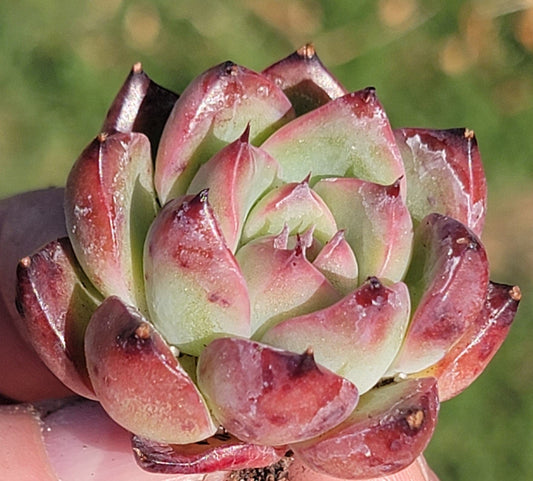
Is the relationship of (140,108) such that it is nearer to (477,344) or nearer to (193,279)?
(193,279)

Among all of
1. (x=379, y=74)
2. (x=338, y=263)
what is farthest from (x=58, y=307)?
(x=379, y=74)

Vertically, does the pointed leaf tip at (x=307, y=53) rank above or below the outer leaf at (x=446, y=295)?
above

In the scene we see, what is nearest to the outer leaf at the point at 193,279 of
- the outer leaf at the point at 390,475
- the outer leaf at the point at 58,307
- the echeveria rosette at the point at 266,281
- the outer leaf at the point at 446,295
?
the echeveria rosette at the point at 266,281

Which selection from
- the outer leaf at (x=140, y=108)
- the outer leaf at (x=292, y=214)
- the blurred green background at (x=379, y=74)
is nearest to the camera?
the outer leaf at (x=292, y=214)

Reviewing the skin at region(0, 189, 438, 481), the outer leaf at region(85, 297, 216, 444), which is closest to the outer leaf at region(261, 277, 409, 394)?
the outer leaf at region(85, 297, 216, 444)

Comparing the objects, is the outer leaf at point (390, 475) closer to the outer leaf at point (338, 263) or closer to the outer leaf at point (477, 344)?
the outer leaf at point (477, 344)

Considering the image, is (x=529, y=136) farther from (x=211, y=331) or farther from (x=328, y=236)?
(x=211, y=331)
